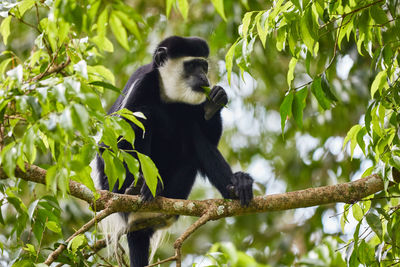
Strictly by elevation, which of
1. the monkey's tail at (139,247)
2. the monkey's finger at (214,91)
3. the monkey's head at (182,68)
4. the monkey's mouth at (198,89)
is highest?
the monkey's head at (182,68)

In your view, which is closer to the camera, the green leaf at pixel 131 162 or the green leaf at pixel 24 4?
the green leaf at pixel 131 162

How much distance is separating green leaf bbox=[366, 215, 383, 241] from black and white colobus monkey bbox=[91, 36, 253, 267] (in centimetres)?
101

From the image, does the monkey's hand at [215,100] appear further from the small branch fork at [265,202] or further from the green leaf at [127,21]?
the green leaf at [127,21]

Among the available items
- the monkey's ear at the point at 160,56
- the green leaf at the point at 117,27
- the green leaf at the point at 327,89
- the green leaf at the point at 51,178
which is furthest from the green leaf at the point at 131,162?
the monkey's ear at the point at 160,56

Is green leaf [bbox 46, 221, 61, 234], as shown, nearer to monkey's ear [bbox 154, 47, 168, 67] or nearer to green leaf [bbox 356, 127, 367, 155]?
green leaf [bbox 356, 127, 367, 155]

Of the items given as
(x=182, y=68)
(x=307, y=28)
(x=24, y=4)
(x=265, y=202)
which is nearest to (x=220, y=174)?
(x=265, y=202)

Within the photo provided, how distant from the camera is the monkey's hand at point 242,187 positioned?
2.31 metres

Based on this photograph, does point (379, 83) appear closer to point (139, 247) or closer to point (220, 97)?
point (220, 97)

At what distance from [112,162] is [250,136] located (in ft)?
12.9

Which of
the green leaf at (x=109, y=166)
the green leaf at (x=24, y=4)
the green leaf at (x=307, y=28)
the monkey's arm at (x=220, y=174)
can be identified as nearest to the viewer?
the green leaf at (x=109, y=166)

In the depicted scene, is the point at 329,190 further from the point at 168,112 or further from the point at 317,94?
the point at 168,112

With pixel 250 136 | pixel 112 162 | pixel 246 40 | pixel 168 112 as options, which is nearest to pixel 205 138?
pixel 168 112

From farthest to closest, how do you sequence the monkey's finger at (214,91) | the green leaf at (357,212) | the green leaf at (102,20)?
the monkey's finger at (214,91) → the green leaf at (357,212) → the green leaf at (102,20)

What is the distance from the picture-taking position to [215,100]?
9.57 feet
